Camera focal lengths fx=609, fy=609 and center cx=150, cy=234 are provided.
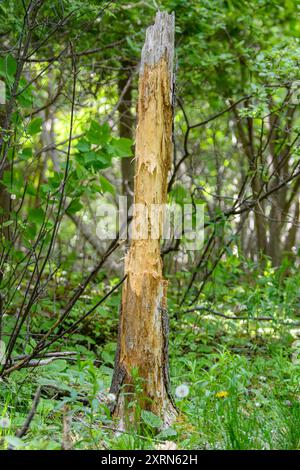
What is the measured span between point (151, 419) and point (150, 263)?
913 millimetres

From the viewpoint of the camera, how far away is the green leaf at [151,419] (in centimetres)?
334

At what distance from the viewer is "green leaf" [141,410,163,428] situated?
3.34 meters

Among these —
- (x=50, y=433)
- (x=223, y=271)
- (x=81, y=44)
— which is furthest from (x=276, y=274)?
(x=50, y=433)

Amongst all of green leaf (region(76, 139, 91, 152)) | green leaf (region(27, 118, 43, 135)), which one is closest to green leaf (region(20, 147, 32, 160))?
green leaf (region(27, 118, 43, 135))

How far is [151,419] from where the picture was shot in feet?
11.1

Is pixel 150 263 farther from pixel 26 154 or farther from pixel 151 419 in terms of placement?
pixel 26 154

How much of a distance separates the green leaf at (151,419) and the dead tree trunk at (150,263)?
7cm

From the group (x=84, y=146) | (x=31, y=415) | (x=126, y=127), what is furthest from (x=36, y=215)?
(x=126, y=127)

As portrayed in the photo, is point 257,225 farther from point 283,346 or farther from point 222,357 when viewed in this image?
point 222,357

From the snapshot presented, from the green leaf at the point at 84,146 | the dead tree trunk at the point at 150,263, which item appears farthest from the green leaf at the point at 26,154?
the dead tree trunk at the point at 150,263

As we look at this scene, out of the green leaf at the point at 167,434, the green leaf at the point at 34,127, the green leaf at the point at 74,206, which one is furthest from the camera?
the green leaf at the point at 74,206

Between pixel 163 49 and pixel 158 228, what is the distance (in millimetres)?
1115

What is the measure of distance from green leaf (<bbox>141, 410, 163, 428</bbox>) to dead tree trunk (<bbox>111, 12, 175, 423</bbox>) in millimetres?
72

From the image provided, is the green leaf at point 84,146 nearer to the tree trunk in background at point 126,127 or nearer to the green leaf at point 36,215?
the green leaf at point 36,215
